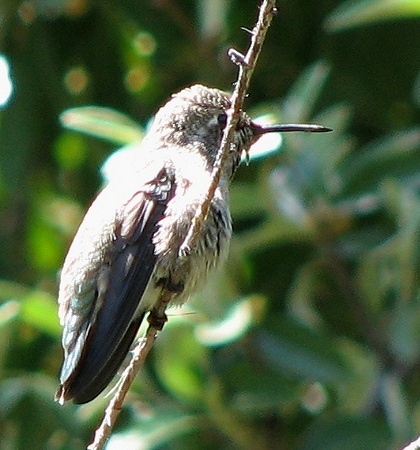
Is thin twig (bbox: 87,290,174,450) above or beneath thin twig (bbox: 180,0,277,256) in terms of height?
beneath

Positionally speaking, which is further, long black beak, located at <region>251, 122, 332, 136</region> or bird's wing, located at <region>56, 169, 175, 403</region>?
long black beak, located at <region>251, 122, 332, 136</region>

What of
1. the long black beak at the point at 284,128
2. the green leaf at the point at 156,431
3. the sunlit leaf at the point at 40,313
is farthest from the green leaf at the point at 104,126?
the green leaf at the point at 156,431

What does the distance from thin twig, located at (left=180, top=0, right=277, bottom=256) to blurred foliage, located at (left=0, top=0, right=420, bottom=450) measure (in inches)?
50.0

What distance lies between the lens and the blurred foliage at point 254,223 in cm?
516

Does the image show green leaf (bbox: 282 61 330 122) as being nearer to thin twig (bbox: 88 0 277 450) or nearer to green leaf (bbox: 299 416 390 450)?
green leaf (bbox: 299 416 390 450)

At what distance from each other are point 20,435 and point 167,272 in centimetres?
148

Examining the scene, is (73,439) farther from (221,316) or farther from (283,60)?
(283,60)

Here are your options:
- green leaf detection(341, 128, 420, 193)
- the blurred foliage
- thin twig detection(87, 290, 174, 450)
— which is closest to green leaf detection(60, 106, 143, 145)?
the blurred foliage

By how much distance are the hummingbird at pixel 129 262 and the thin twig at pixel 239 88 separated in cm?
35

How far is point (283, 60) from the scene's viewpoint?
6.14 meters

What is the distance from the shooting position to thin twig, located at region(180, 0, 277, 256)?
137 inches

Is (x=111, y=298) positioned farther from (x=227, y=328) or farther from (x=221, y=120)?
(x=221, y=120)

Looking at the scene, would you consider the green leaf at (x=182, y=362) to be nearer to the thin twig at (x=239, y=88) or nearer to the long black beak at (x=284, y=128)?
the long black beak at (x=284, y=128)

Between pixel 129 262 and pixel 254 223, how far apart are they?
1.63 metres
